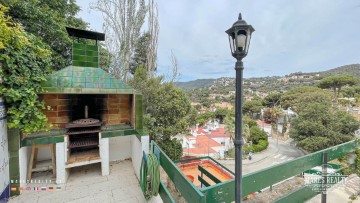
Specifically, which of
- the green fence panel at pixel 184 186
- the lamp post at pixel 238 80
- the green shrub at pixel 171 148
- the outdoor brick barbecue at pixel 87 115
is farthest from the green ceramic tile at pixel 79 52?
the green shrub at pixel 171 148

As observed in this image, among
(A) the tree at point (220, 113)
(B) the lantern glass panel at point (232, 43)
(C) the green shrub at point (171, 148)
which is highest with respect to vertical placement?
(B) the lantern glass panel at point (232, 43)

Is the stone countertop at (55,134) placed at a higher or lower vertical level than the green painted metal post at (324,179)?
higher

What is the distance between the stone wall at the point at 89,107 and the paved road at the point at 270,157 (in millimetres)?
13432

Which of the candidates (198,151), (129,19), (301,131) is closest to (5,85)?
(129,19)

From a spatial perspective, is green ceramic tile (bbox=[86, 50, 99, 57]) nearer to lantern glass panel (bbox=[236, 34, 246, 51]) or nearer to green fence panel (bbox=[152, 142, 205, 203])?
green fence panel (bbox=[152, 142, 205, 203])

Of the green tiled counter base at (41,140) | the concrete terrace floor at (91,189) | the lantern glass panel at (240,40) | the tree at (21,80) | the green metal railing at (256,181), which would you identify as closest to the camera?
the lantern glass panel at (240,40)

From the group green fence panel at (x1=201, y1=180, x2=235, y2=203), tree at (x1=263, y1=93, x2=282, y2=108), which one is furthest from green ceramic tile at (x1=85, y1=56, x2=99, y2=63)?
tree at (x1=263, y1=93, x2=282, y2=108)

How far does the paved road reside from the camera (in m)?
16.9

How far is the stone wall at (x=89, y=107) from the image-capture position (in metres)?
4.13

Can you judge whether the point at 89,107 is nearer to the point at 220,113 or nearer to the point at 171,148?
the point at 171,148

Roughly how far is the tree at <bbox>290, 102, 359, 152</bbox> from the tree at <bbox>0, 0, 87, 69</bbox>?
2146cm

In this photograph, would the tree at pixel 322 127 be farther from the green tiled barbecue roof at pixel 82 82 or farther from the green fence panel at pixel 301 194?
the green tiled barbecue roof at pixel 82 82

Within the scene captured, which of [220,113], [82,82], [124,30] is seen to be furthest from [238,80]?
[220,113]

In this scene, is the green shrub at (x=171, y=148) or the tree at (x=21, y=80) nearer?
the tree at (x=21, y=80)
